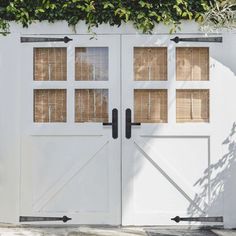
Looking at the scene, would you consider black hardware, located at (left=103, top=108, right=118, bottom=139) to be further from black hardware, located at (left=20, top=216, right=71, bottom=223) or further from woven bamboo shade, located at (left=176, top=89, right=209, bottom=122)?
black hardware, located at (left=20, top=216, right=71, bottom=223)

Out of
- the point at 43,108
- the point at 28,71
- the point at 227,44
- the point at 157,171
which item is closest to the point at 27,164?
the point at 43,108

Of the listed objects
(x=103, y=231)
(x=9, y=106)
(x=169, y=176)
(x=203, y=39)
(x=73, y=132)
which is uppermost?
(x=203, y=39)

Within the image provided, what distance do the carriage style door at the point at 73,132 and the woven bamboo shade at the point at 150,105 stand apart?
23 centimetres

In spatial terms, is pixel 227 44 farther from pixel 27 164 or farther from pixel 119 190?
pixel 27 164

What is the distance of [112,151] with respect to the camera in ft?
15.2

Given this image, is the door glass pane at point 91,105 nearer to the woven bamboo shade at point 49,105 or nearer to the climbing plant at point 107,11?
the woven bamboo shade at point 49,105

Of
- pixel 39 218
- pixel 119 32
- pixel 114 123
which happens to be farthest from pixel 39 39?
pixel 39 218

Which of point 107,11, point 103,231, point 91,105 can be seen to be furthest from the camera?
point 91,105

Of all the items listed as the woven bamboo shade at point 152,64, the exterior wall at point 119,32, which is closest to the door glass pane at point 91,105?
the woven bamboo shade at point 152,64

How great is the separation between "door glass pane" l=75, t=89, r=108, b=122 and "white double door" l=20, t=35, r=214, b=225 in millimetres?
11

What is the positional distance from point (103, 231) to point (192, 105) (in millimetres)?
1638

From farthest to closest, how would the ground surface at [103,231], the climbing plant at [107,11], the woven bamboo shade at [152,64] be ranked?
the woven bamboo shade at [152,64] < the climbing plant at [107,11] < the ground surface at [103,231]

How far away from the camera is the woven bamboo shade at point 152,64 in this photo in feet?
15.5

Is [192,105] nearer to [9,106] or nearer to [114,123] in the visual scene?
[114,123]
